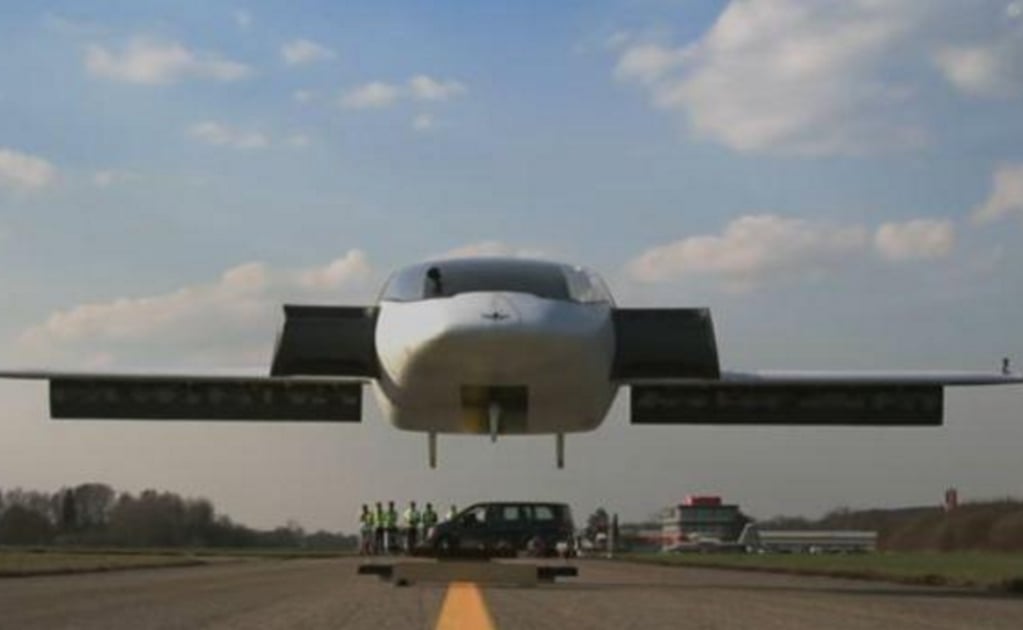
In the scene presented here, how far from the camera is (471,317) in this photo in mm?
16922

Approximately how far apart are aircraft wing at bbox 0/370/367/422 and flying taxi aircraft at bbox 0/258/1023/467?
2cm

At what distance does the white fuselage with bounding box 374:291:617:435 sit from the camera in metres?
17.0

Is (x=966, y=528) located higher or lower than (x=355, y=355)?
lower

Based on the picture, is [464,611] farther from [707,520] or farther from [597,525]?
[707,520]

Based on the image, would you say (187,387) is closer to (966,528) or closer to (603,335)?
(603,335)

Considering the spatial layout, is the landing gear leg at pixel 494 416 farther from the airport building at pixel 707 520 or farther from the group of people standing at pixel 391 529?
the airport building at pixel 707 520

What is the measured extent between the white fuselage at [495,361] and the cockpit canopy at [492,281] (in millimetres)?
181

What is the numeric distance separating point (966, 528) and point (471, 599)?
6871 cm

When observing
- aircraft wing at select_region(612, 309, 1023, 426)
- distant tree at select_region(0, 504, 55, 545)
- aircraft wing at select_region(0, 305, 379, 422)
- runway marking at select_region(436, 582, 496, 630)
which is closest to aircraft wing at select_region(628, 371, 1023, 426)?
aircraft wing at select_region(612, 309, 1023, 426)

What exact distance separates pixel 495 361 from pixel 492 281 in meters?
1.36

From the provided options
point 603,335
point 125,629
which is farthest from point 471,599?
point 603,335

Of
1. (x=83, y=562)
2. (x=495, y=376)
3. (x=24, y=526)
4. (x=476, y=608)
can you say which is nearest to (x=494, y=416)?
(x=495, y=376)

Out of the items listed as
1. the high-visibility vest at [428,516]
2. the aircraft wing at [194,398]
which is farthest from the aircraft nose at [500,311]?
the high-visibility vest at [428,516]

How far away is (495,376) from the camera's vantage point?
17562 mm
